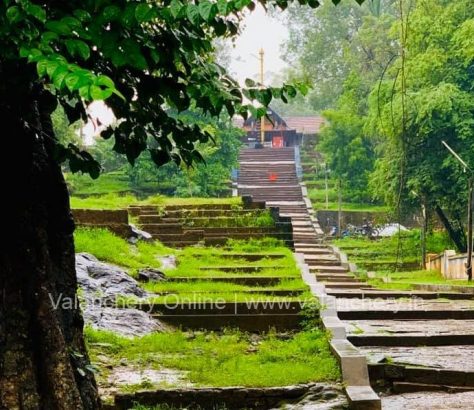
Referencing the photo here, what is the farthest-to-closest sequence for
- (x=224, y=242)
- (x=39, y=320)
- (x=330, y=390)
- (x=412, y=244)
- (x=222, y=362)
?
(x=412, y=244)
(x=224, y=242)
(x=222, y=362)
(x=330, y=390)
(x=39, y=320)

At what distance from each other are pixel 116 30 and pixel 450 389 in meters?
5.11

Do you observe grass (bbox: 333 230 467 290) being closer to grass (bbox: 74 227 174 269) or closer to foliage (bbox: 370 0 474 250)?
foliage (bbox: 370 0 474 250)

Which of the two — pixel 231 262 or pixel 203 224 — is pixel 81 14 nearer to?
pixel 231 262

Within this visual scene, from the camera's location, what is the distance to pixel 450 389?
20.3 feet

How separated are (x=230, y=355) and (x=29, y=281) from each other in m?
3.79

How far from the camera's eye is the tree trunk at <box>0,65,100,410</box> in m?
3.45

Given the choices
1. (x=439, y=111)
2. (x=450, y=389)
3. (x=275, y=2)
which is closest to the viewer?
(x=275, y=2)

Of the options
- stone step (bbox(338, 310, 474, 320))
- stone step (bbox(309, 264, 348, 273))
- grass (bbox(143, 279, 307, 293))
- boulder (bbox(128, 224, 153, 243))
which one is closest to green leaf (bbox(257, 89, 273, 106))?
grass (bbox(143, 279, 307, 293))

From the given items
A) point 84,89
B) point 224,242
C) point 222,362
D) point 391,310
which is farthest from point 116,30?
point 224,242

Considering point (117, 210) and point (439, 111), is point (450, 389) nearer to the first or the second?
point (117, 210)

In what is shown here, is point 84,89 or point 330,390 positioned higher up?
point 84,89

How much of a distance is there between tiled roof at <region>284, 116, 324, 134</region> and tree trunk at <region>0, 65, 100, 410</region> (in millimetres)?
43324

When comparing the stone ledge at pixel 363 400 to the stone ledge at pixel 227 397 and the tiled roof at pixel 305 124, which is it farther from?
the tiled roof at pixel 305 124

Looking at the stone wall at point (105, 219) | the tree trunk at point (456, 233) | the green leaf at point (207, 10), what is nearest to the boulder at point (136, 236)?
the stone wall at point (105, 219)
